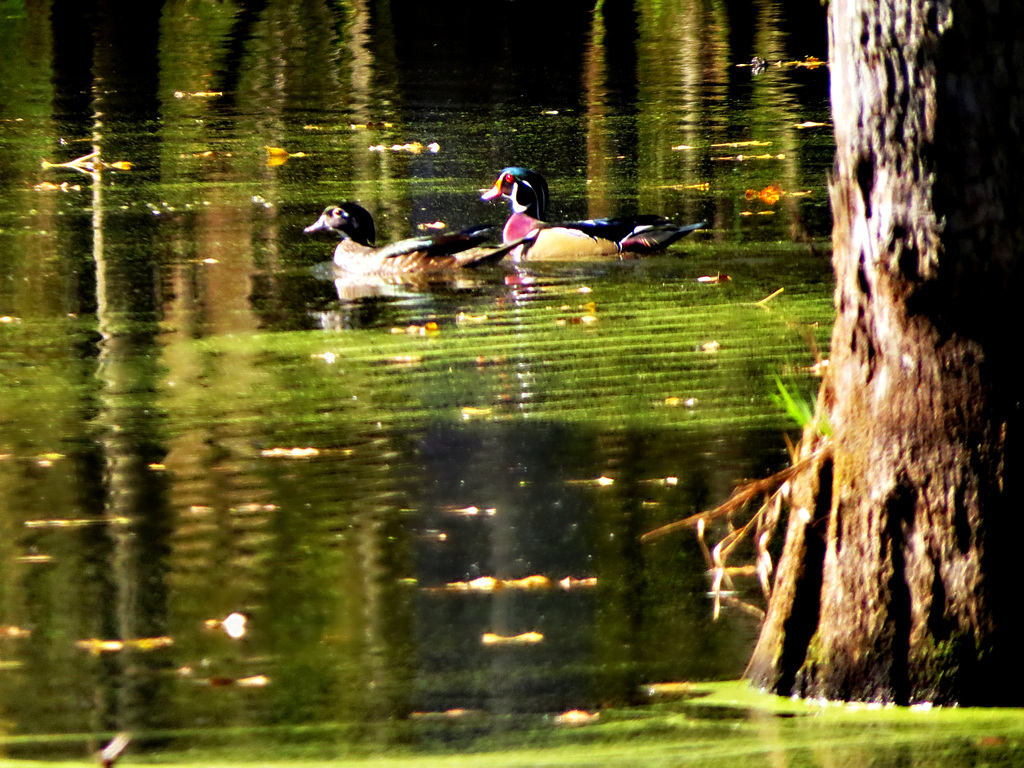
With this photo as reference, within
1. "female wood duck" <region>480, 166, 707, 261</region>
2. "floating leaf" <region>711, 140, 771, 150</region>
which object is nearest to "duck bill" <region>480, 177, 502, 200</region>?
"female wood duck" <region>480, 166, 707, 261</region>

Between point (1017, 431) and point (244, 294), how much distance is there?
7153mm

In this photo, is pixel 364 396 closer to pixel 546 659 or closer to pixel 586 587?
pixel 586 587

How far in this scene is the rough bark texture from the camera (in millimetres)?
4191

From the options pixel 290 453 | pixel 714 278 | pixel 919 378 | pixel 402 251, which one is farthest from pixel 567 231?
pixel 919 378

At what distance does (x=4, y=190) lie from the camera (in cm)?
1495

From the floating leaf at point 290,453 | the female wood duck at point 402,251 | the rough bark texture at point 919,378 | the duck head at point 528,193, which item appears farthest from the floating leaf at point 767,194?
the rough bark texture at point 919,378

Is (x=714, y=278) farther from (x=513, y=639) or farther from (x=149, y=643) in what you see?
(x=149, y=643)

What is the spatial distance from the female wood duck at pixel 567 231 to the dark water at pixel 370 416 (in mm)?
171

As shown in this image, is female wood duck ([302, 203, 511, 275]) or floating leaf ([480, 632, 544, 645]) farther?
female wood duck ([302, 203, 511, 275])

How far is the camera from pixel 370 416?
8039mm

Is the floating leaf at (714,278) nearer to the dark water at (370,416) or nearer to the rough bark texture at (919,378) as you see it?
the dark water at (370,416)

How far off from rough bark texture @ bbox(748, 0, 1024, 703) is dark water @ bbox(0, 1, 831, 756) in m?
0.63

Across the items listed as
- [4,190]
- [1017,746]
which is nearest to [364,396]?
[1017,746]

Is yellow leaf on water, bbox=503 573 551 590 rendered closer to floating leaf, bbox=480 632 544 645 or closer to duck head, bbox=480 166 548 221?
floating leaf, bbox=480 632 544 645
